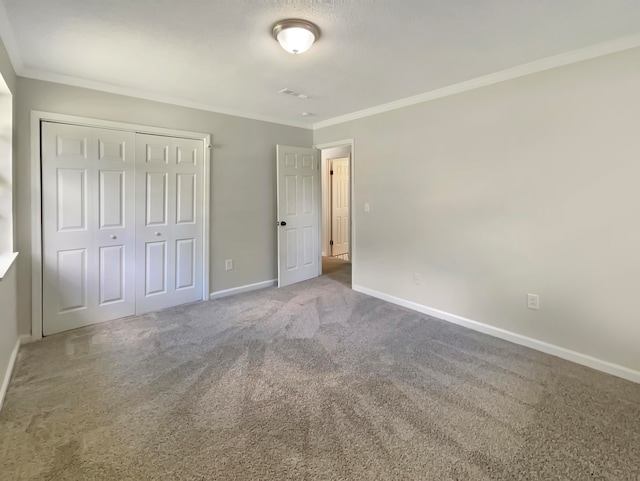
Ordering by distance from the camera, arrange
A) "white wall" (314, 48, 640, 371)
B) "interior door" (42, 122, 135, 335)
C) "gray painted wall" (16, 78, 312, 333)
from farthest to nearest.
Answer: "interior door" (42, 122, 135, 335), "gray painted wall" (16, 78, 312, 333), "white wall" (314, 48, 640, 371)

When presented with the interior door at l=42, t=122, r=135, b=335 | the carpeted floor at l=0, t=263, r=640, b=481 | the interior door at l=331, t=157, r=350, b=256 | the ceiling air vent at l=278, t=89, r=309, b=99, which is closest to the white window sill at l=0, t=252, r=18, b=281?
the interior door at l=42, t=122, r=135, b=335

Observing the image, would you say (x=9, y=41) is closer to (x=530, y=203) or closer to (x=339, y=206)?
(x=530, y=203)

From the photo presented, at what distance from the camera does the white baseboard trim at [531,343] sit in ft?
7.34

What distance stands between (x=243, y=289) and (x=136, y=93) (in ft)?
8.11

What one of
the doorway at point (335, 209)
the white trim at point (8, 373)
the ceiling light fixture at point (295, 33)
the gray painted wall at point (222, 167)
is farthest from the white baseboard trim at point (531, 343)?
the white trim at point (8, 373)

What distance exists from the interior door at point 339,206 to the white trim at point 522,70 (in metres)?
2.91

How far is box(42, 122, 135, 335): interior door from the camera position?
2.82 meters

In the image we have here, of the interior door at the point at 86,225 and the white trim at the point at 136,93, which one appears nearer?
the white trim at the point at 136,93

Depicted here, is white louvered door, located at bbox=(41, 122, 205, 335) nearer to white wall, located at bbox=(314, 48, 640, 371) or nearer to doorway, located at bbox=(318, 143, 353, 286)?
white wall, located at bbox=(314, 48, 640, 371)

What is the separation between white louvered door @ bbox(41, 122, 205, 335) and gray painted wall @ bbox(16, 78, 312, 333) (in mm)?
144

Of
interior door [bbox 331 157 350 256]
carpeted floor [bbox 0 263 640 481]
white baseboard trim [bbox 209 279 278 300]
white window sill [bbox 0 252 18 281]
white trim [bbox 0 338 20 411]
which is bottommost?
carpeted floor [bbox 0 263 640 481]

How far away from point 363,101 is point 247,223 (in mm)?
2043

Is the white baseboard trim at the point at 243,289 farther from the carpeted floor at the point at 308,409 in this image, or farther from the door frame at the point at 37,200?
the door frame at the point at 37,200

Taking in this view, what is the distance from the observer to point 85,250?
301 centimetres
